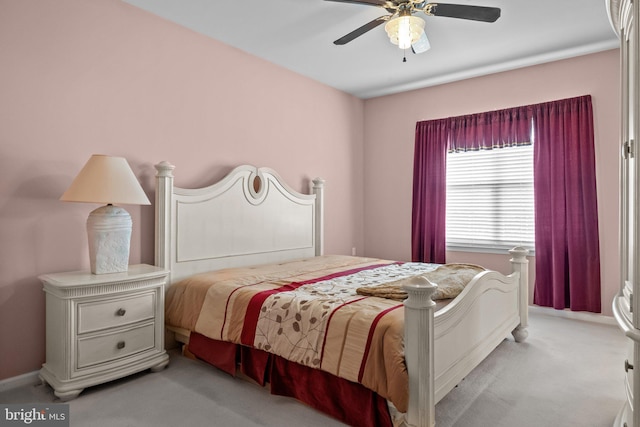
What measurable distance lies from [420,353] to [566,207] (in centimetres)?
290

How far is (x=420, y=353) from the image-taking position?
5.66 ft

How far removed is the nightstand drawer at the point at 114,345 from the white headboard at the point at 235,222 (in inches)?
21.5

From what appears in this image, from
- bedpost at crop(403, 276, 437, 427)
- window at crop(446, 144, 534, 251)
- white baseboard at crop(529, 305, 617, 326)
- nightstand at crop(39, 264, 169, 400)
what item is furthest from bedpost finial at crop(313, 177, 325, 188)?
bedpost at crop(403, 276, 437, 427)

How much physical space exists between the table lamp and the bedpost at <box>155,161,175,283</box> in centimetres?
36

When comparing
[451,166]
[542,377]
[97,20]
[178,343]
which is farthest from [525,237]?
[97,20]

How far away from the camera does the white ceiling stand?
2.90m

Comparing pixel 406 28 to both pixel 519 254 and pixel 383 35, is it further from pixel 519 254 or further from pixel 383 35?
pixel 519 254

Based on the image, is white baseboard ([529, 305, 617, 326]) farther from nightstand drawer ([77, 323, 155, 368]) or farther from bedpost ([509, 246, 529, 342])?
nightstand drawer ([77, 323, 155, 368])

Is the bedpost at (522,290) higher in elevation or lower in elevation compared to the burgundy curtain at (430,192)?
lower

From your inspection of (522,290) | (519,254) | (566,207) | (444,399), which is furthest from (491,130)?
(444,399)

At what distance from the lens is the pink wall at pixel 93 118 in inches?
92.7

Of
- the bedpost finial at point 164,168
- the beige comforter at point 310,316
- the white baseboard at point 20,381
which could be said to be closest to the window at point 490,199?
the beige comforter at point 310,316

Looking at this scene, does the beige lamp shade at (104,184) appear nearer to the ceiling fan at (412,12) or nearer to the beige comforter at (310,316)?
the beige comforter at (310,316)

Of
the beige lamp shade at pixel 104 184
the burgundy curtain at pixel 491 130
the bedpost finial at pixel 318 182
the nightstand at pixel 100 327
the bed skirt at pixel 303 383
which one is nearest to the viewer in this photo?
the bed skirt at pixel 303 383
